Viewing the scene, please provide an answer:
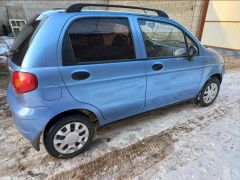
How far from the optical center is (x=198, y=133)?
9.38ft

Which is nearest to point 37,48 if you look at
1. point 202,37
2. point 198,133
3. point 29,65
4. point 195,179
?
point 29,65

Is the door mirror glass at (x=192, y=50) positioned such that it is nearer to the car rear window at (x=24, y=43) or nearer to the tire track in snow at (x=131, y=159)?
the tire track in snow at (x=131, y=159)

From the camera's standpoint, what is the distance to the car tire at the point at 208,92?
11.5ft

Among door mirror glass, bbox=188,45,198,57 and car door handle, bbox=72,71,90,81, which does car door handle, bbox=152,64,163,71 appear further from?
car door handle, bbox=72,71,90,81

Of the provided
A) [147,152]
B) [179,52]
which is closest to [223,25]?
[179,52]

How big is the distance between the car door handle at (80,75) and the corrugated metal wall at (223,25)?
32.8 feet

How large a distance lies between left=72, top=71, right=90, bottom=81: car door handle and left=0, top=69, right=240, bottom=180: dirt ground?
3.29 feet

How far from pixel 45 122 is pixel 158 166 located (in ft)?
4.45

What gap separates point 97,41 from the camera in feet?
7.07

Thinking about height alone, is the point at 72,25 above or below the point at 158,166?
above

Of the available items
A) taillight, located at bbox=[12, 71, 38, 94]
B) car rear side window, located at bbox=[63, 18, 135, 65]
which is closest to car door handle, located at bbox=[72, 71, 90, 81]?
car rear side window, located at bbox=[63, 18, 135, 65]

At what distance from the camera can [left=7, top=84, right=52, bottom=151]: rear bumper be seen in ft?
6.30

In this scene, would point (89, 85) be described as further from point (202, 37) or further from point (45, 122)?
point (202, 37)

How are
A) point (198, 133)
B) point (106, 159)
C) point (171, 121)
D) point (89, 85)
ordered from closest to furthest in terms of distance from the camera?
point (89, 85) → point (106, 159) → point (198, 133) → point (171, 121)
